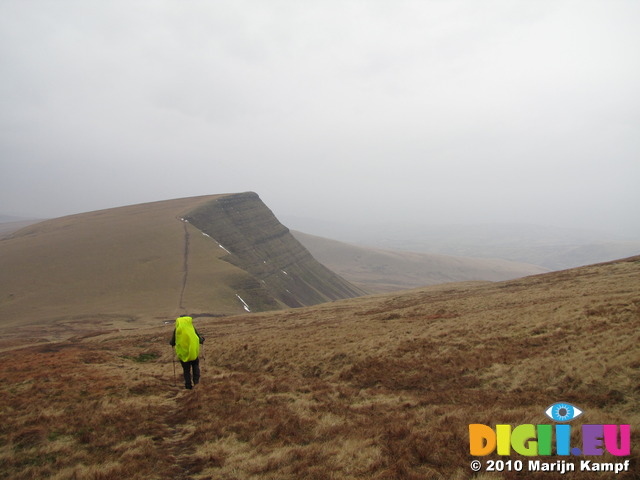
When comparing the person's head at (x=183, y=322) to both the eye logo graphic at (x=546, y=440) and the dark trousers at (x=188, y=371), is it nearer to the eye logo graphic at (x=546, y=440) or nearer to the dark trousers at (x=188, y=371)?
the dark trousers at (x=188, y=371)

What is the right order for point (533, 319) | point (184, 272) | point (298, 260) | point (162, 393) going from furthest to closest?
point (298, 260)
point (184, 272)
point (533, 319)
point (162, 393)

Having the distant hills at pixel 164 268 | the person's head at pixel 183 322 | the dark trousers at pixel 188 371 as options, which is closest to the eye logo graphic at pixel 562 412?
the person's head at pixel 183 322

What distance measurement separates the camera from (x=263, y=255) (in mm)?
129250

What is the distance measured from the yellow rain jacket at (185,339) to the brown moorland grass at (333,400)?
188 centimetres

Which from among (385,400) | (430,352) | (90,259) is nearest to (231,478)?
(385,400)

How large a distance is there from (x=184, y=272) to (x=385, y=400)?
305 ft

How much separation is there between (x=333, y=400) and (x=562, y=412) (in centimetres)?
789

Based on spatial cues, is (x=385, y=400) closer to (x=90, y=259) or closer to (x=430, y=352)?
(x=430, y=352)

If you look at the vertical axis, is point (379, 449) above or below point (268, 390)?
above

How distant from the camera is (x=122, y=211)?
174875 mm

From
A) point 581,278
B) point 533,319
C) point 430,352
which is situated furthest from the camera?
point 581,278

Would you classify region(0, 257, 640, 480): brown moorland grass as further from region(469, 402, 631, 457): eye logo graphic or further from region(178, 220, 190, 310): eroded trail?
region(178, 220, 190, 310): eroded trail

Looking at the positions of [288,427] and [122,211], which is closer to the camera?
[288,427]

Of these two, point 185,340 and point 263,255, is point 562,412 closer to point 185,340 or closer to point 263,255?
point 185,340
